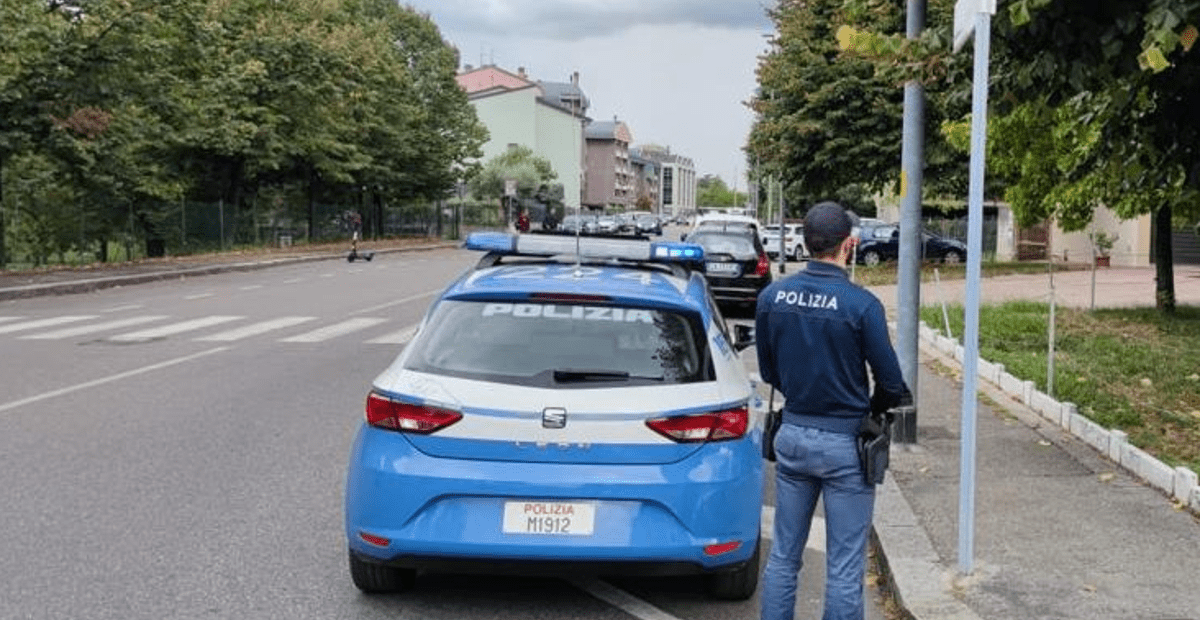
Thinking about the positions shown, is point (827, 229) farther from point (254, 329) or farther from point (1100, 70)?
point (254, 329)

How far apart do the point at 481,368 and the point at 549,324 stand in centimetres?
41

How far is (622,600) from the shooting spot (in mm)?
5223

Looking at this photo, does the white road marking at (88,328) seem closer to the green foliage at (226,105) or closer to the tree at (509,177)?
the green foliage at (226,105)

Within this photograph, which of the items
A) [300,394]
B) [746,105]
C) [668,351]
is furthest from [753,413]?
[746,105]

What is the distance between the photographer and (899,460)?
793cm

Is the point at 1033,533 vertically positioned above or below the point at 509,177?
below

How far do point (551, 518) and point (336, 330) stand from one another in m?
12.7

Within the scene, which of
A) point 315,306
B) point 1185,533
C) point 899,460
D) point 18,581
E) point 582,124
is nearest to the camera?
point 18,581

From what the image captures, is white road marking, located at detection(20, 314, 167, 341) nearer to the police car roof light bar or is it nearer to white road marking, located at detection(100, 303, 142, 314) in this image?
white road marking, located at detection(100, 303, 142, 314)

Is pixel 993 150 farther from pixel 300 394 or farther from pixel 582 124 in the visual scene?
pixel 582 124

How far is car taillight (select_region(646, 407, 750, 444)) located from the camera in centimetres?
475

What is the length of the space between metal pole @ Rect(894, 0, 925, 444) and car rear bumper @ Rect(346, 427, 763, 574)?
13.0 feet

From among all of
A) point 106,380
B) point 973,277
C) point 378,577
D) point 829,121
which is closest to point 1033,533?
point 973,277

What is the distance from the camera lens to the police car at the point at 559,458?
15.3 feet
